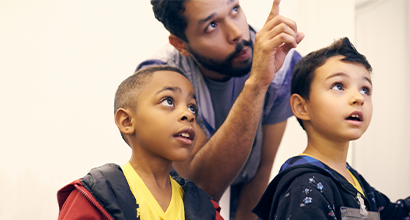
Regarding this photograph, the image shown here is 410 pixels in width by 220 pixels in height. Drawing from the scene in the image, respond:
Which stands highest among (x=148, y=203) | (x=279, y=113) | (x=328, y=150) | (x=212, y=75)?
(x=212, y=75)

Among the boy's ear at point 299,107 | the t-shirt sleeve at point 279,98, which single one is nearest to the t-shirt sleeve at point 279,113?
the t-shirt sleeve at point 279,98

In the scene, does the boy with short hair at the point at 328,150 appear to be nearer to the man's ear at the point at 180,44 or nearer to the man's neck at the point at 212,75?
the man's neck at the point at 212,75

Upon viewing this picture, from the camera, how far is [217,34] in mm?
1068

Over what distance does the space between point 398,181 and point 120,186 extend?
1.07 m

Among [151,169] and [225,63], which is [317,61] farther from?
[151,169]

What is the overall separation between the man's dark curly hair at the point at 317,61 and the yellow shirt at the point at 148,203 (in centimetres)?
46

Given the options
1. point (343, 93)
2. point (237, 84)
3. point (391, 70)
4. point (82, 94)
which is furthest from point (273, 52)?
point (391, 70)

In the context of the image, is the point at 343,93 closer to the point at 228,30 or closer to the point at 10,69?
the point at 228,30

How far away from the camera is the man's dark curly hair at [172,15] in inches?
42.1

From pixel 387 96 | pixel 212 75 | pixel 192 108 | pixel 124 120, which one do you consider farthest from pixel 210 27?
pixel 387 96

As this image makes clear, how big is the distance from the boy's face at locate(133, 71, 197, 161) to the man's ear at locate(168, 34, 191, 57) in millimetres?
260

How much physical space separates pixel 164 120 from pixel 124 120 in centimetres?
12

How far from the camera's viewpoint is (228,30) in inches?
42.0

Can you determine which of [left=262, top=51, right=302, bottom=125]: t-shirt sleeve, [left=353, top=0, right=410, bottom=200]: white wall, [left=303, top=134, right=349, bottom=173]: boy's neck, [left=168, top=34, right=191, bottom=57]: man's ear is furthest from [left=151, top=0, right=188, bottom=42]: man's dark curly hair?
[left=353, top=0, right=410, bottom=200]: white wall
